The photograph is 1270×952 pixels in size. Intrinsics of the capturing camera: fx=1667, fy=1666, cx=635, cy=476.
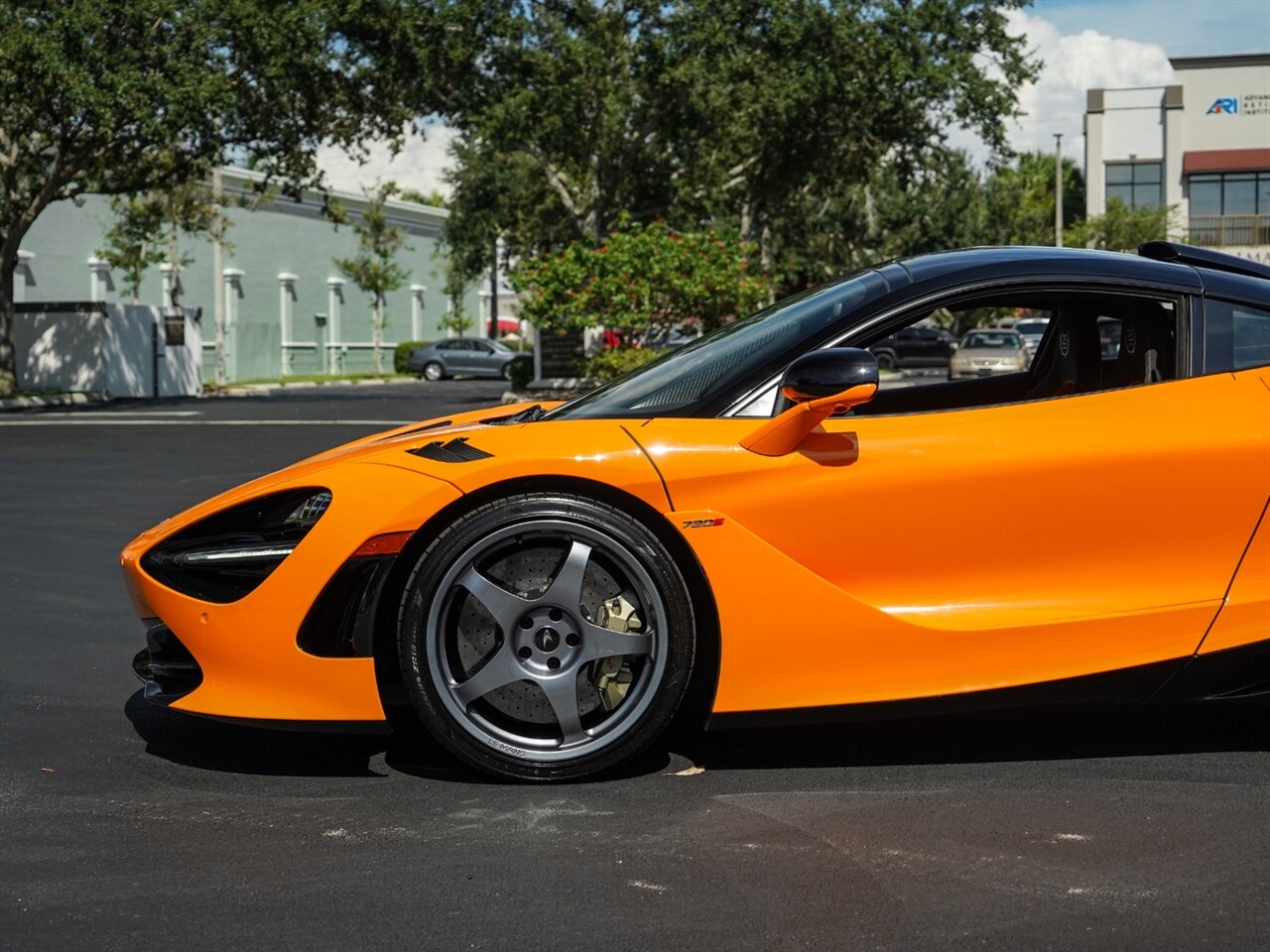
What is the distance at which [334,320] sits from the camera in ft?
206

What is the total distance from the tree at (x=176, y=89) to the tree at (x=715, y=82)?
1521mm

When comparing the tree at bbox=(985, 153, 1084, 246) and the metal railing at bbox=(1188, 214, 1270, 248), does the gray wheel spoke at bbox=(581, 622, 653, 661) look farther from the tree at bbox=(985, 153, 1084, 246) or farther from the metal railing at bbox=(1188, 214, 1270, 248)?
the metal railing at bbox=(1188, 214, 1270, 248)

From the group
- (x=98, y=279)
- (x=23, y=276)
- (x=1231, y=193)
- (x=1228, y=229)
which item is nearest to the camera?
Result: (x=23, y=276)

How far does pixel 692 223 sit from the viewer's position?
131 ft

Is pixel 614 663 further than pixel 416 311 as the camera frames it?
No

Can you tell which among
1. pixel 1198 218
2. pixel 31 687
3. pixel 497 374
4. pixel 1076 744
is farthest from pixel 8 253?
pixel 1198 218

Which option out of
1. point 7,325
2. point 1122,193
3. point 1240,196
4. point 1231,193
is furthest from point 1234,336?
point 1122,193

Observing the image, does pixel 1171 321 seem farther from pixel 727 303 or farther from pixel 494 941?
pixel 727 303

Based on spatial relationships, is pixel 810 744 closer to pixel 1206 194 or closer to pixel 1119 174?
pixel 1206 194

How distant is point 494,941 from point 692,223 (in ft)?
123

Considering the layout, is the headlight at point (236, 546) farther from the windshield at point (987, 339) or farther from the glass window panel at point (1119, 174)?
the glass window panel at point (1119, 174)

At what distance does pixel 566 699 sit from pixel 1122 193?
7111 cm

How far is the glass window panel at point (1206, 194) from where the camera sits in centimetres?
6594

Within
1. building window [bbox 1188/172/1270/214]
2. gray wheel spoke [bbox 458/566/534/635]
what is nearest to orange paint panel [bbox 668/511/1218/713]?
gray wheel spoke [bbox 458/566/534/635]
